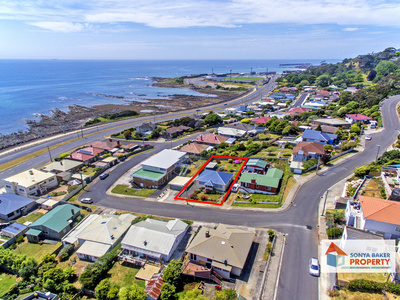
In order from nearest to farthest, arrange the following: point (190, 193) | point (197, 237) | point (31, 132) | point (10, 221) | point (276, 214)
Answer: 1. point (197, 237)
2. point (276, 214)
3. point (10, 221)
4. point (190, 193)
5. point (31, 132)

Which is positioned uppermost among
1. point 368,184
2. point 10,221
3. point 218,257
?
point 368,184

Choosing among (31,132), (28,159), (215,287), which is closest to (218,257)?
(215,287)

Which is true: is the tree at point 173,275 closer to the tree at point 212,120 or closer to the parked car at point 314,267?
the parked car at point 314,267

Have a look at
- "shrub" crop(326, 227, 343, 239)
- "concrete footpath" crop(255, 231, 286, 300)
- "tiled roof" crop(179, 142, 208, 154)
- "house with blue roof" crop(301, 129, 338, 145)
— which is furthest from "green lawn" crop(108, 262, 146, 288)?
"house with blue roof" crop(301, 129, 338, 145)

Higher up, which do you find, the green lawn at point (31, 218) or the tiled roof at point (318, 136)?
the tiled roof at point (318, 136)

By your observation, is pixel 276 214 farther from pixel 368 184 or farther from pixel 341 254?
pixel 368 184

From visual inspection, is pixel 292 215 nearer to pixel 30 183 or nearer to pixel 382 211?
pixel 382 211

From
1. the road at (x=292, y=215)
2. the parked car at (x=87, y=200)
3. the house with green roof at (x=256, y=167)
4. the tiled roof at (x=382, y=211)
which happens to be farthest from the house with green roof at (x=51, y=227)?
the tiled roof at (x=382, y=211)
